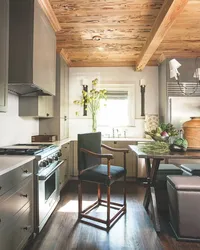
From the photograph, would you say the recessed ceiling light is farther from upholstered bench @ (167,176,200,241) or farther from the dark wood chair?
upholstered bench @ (167,176,200,241)

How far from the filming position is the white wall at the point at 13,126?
2.58 m

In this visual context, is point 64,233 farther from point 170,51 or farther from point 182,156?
point 170,51

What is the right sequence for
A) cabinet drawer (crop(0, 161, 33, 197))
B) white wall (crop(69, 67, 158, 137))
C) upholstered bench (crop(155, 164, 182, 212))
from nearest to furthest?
cabinet drawer (crop(0, 161, 33, 197)) < upholstered bench (crop(155, 164, 182, 212)) < white wall (crop(69, 67, 158, 137))

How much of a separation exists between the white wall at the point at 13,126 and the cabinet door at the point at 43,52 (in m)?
0.54

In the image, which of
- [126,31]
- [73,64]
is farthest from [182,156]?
[73,64]

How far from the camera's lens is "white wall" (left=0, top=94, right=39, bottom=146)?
101 inches

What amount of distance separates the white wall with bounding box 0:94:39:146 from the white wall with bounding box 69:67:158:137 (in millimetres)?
1410

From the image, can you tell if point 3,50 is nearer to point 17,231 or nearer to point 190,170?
point 17,231

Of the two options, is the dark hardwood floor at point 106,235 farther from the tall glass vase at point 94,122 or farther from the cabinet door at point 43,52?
the tall glass vase at point 94,122

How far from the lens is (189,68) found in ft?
13.7

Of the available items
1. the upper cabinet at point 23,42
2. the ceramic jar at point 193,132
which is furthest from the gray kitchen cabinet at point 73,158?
the ceramic jar at point 193,132

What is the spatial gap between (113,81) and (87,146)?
8.19 feet

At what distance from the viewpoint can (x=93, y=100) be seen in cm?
460

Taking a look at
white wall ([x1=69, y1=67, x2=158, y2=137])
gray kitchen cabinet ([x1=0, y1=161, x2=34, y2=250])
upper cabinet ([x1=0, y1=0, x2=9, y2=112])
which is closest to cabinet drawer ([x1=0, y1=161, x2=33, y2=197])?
gray kitchen cabinet ([x1=0, y1=161, x2=34, y2=250])
